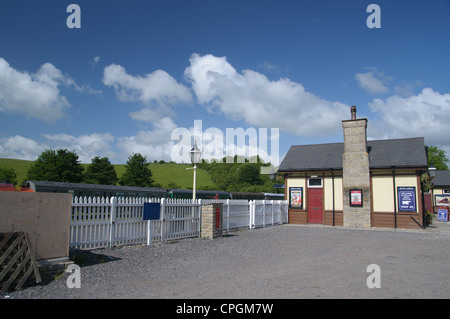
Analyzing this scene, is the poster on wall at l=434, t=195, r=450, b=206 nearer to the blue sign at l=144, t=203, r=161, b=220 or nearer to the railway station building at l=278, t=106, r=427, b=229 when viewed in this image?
the railway station building at l=278, t=106, r=427, b=229

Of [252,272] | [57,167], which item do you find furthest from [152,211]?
[57,167]

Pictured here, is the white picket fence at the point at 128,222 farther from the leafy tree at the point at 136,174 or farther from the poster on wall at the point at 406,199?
the leafy tree at the point at 136,174

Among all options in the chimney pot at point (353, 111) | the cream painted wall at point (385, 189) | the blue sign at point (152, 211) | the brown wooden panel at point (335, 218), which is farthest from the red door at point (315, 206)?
the blue sign at point (152, 211)

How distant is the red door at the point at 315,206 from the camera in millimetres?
20955

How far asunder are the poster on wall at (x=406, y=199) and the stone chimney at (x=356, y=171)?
5.28ft

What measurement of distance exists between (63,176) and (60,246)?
53903 mm

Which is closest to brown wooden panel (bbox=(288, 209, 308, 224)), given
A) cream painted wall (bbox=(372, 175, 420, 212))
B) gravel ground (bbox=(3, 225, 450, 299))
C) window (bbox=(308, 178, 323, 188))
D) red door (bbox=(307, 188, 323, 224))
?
red door (bbox=(307, 188, 323, 224))

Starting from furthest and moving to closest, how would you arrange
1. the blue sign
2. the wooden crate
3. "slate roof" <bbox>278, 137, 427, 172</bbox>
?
1. "slate roof" <bbox>278, 137, 427, 172</bbox>
2. the blue sign
3. the wooden crate

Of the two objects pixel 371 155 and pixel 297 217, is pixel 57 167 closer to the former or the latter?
pixel 297 217

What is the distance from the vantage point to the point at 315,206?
21.2 m

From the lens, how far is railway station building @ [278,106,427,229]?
18578mm

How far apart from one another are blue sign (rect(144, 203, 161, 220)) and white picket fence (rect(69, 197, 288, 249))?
0.45ft

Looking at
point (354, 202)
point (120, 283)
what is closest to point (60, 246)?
point (120, 283)

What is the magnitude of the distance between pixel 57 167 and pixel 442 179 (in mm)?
58507
